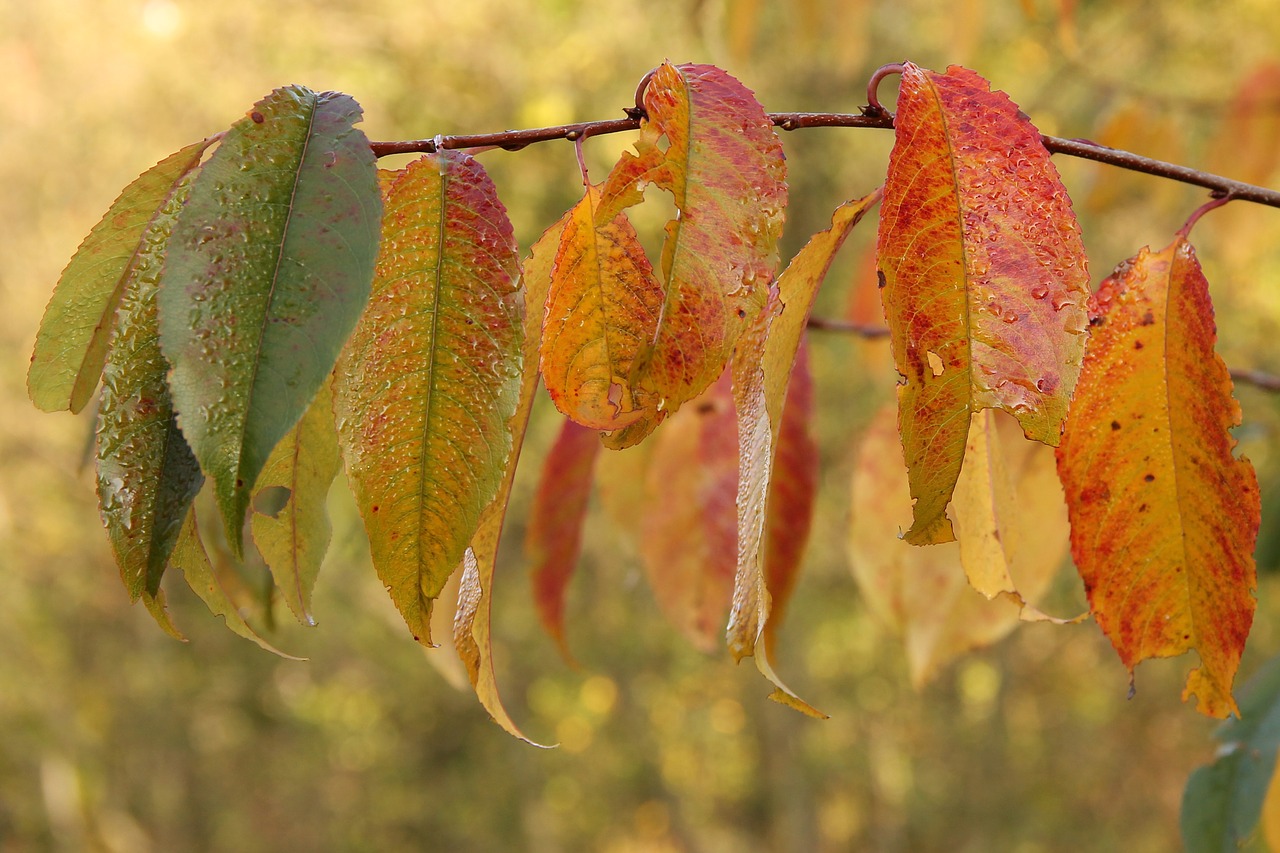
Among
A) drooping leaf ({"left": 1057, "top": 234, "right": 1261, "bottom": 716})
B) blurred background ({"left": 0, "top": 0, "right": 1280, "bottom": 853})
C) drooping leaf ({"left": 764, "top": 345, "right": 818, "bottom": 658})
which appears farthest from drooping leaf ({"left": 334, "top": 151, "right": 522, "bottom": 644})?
blurred background ({"left": 0, "top": 0, "right": 1280, "bottom": 853})

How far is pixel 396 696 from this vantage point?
7.20m

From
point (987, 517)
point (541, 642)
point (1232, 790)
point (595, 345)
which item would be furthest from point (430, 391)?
point (541, 642)

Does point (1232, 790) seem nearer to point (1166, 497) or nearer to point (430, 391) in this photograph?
point (1166, 497)

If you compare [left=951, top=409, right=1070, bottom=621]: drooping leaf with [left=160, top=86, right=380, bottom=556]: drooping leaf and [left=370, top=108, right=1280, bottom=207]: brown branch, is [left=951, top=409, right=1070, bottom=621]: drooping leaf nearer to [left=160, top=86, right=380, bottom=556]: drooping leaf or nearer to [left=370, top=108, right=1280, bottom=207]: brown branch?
[left=370, top=108, right=1280, bottom=207]: brown branch

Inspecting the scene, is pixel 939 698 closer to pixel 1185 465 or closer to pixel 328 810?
pixel 328 810

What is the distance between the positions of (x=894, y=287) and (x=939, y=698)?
285 inches

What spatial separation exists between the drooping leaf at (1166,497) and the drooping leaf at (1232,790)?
1.00 ft

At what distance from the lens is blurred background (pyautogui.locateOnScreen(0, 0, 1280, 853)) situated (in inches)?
211

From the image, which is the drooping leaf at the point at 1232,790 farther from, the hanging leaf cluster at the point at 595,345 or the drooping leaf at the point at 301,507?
the drooping leaf at the point at 301,507

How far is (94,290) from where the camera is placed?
47cm

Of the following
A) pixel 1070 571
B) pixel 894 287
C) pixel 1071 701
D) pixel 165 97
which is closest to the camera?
pixel 894 287

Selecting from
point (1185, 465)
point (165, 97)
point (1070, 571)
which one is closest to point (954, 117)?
point (1185, 465)

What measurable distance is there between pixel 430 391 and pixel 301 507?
0.10m

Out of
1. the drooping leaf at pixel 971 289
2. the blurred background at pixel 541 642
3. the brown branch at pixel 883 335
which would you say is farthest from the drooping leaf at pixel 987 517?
the blurred background at pixel 541 642
